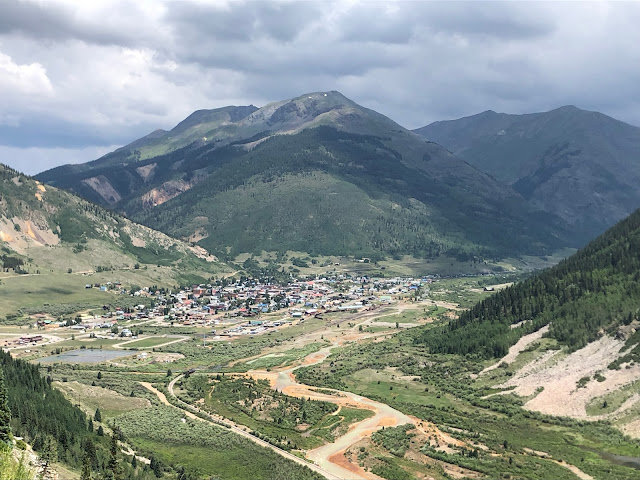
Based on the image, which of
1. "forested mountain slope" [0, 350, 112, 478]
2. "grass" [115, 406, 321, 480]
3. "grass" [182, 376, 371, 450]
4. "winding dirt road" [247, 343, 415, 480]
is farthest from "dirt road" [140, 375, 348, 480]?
"forested mountain slope" [0, 350, 112, 478]

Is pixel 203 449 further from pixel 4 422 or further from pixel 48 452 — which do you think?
pixel 4 422

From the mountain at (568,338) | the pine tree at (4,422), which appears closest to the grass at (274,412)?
the mountain at (568,338)

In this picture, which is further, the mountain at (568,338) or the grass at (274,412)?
the mountain at (568,338)

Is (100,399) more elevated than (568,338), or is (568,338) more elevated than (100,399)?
(568,338)

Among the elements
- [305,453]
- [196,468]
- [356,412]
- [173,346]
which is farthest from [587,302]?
[173,346]

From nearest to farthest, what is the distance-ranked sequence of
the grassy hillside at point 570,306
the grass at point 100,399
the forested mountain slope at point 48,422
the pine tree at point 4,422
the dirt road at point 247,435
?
the pine tree at point 4,422 < the forested mountain slope at point 48,422 < the dirt road at point 247,435 < the grass at point 100,399 < the grassy hillside at point 570,306

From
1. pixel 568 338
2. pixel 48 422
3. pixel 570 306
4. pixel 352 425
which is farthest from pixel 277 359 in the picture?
pixel 48 422

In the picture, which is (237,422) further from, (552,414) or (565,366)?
(565,366)

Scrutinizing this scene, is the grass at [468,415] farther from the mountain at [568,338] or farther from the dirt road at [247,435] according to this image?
the dirt road at [247,435]

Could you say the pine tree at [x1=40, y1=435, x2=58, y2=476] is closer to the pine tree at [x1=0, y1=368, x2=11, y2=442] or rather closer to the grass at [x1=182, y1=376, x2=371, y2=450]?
the pine tree at [x1=0, y1=368, x2=11, y2=442]
